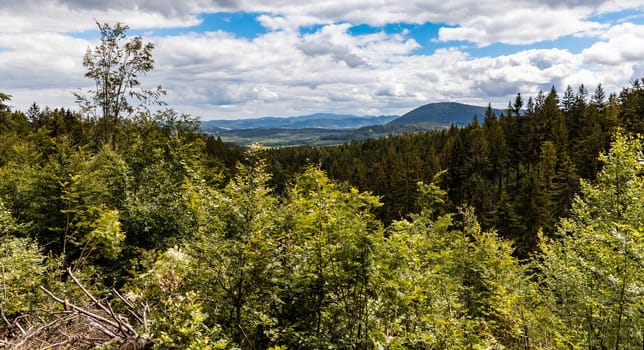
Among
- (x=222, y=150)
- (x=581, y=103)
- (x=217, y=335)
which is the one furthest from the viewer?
(x=222, y=150)

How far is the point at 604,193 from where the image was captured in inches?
499

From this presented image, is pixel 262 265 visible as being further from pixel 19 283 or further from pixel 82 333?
pixel 19 283

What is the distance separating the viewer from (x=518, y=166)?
216 ft

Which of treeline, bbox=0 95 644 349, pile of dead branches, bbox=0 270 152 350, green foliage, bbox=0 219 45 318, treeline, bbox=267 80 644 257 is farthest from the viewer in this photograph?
treeline, bbox=267 80 644 257

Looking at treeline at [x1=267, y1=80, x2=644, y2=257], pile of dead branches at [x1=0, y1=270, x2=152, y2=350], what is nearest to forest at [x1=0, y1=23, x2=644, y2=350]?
pile of dead branches at [x1=0, y1=270, x2=152, y2=350]

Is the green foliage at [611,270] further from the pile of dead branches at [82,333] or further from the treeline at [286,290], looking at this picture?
the pile of dead branches at [82,333]

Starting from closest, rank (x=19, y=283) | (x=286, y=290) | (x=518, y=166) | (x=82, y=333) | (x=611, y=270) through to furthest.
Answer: (x=82, y=333) < (x=286, y=290) < (x=19, y=283) < (x=611, y=270) < (x=518, y=166)

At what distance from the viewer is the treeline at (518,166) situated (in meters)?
47.6

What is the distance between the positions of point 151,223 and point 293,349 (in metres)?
9.44

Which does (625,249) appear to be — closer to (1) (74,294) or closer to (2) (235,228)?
(2) (235,228)

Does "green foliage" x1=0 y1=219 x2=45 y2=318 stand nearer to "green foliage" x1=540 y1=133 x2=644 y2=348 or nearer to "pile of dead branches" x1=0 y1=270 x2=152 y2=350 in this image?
"pile of dead branches" x1=0 y1=270 x2=152 y2=350

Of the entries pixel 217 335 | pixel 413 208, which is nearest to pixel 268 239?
pixel 217 335

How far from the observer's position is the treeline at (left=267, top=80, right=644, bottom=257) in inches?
1874

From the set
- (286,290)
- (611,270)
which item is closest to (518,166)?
(611,270)
